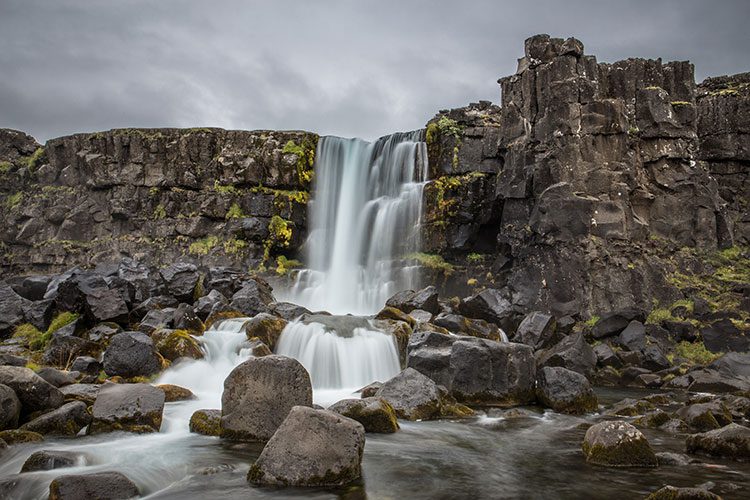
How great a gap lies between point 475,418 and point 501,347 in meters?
2.04

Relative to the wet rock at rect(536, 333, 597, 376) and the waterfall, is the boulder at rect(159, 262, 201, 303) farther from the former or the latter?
the wet rock at rect(536, 333, 597, 376)

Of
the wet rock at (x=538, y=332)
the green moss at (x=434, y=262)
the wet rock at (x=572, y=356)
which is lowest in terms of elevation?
the wet rock at (x=572, y=356)

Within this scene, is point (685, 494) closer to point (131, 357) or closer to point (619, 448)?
point (619, 448)

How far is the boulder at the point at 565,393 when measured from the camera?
500 inches

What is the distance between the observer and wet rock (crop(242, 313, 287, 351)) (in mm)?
16281

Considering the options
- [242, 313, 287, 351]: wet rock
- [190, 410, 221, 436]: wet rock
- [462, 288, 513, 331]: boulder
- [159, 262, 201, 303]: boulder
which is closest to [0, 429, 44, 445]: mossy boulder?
[190, 410, 221, 436]: wet rock

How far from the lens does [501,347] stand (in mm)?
13344

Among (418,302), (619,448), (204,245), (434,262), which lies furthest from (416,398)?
(204,245)

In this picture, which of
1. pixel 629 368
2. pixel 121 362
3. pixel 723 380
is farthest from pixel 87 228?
pixel 723 380

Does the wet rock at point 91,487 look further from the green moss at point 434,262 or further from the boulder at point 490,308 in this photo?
the green moss at point 434,262

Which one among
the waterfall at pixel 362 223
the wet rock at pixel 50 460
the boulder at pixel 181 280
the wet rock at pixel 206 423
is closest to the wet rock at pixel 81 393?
the wet rock at pixel 206 423

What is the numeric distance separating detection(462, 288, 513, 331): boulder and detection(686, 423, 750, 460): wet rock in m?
11.7

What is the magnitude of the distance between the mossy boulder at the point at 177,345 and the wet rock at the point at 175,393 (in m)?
2.17

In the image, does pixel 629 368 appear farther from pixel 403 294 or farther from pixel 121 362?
pixel 121 362
